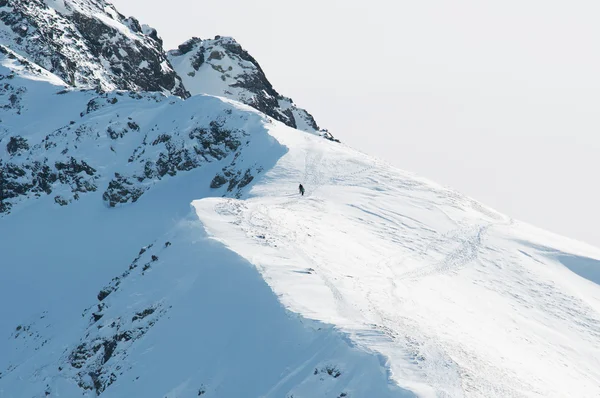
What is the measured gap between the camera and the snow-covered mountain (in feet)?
79.0

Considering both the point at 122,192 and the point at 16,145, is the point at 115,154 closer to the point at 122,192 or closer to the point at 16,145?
the point at 122,192

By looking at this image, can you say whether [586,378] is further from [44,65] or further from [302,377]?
[44,65]

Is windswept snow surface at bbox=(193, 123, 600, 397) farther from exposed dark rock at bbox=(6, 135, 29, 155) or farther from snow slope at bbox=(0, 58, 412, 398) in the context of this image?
exposed dark rock at bbox=(6, 135, 29, 155)

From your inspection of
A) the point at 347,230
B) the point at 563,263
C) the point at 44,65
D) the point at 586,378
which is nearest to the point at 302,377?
the point at 586,378

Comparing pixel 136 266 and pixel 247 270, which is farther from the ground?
pixel 247 270

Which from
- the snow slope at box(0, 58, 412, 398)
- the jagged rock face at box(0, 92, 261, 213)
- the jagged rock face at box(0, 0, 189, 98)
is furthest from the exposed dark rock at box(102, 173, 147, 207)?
the jagged rock face at box(0, 0, 189, 98)

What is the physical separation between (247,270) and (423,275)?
12.6 m

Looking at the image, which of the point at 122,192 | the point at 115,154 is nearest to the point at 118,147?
the point at 115,154

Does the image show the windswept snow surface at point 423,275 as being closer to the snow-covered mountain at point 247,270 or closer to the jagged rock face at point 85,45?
the snow-covered mountain at point 247,270

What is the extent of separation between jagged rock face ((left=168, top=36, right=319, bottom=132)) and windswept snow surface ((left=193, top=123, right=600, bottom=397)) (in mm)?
53037

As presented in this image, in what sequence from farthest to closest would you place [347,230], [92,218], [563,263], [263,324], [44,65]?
[44,65]
[92,218]
[563,263]
[347,230]
[263,324]

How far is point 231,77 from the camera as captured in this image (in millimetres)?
111500

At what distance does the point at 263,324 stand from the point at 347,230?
16.5 metres

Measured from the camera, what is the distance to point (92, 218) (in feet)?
184
